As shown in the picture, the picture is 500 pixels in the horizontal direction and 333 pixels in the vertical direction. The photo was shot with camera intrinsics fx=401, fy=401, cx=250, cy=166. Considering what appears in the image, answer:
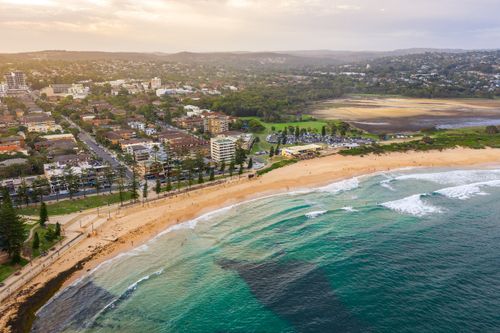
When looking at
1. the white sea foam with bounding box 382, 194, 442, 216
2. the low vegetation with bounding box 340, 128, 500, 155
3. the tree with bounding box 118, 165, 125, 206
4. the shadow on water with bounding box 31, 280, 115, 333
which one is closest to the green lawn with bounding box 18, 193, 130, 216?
the tree with bounding box 118, 165, 125, 206

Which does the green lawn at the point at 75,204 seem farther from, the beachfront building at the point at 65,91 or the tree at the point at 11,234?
the beachfront building at the point at 65,91

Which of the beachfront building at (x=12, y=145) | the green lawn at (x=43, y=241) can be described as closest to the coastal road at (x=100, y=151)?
the beachfront building at (x=12, y=145)

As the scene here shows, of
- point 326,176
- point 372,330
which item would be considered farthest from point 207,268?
point 326,176

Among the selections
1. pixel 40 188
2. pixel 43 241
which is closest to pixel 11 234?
pixel 43 241

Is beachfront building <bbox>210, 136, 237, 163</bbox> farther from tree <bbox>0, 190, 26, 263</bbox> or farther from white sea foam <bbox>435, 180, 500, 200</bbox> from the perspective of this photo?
tree <bbox>0, 190, 26, 263</bbox>

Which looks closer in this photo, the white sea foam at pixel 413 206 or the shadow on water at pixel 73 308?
the shadow on water at pixel 73 308

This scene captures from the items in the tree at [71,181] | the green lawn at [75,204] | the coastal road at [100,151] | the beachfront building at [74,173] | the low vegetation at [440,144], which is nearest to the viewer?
the green lawn at [75,204]
